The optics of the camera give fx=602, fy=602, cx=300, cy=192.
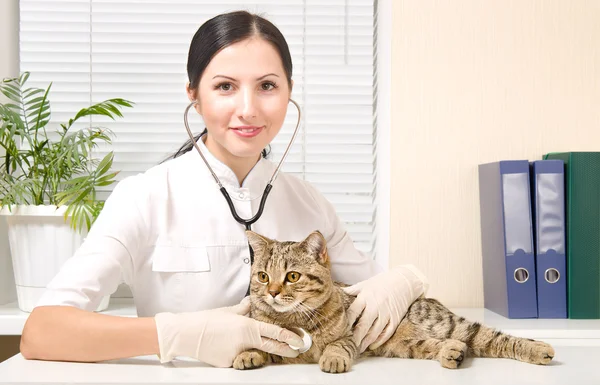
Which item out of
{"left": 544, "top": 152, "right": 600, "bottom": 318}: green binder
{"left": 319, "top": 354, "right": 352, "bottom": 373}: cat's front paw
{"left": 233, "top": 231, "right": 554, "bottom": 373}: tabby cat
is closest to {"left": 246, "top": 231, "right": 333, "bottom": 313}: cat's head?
{"left": 233, "top": 231, "right": 554, "bottom": 373}: tabby cat

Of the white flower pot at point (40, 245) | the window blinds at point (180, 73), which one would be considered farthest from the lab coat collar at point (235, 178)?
the window blinds at point (180, 73)

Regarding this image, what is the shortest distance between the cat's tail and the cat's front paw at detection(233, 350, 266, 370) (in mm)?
358

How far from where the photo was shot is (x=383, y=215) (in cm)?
211

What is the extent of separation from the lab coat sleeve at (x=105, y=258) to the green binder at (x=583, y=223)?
1.23 meters

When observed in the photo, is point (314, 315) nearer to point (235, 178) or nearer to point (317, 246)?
point (317, 246)

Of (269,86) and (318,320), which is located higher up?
(269,86)

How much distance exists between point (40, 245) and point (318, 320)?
107cm

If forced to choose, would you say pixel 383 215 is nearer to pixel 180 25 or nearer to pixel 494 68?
pixel 494 68

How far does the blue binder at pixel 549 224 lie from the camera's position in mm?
1762

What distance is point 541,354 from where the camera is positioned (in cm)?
107

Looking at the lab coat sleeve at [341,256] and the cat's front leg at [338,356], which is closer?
the cat's front leg at [338,356]

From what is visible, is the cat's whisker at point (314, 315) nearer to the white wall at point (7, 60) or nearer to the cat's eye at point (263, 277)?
the cat's eye at point (263, 277)

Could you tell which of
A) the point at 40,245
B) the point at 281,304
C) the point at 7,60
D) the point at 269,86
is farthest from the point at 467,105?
the point at 7,60

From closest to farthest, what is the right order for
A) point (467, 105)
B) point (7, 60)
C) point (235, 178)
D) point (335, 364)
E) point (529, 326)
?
point (335, 364)
point (235, 178)
point (529, 326)
point (467, 105)
point (7, 60)
